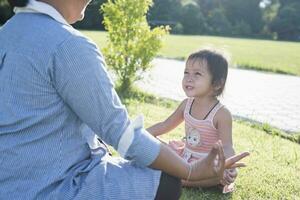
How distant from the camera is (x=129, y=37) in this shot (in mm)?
7223

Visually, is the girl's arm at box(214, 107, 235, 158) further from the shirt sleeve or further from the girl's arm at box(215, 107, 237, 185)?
the shirt sleeve

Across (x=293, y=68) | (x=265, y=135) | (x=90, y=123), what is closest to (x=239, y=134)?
(x=265, y=135)

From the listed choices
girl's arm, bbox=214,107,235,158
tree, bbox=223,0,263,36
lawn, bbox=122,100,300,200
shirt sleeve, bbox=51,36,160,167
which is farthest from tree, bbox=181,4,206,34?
shirt sleeve, bbox=51,36,160,167

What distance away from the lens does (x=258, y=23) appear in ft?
155

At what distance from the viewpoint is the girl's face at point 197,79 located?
11.4 ft

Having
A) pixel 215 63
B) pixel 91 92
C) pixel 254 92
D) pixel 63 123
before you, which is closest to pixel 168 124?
pixel 215 63

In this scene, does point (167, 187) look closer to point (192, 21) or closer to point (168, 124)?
point (168, 124)

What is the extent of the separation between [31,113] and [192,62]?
1.79 m

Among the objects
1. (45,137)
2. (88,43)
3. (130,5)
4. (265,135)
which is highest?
(88,43)

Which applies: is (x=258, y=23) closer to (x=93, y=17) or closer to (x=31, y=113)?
(x=93, y=17)

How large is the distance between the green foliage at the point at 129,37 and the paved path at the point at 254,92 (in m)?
0.53

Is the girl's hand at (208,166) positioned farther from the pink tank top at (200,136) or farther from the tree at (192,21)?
the tree at (192,21)

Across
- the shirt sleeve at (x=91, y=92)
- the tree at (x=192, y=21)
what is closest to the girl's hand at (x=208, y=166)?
the shirt sleeve at (x=91, y=92)

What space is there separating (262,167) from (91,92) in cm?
255
